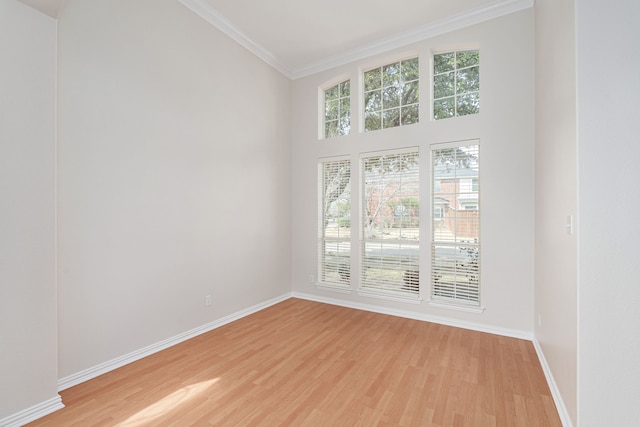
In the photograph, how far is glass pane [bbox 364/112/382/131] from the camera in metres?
4.23

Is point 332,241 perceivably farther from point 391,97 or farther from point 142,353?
point 142,353

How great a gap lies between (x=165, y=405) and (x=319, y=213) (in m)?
3.18

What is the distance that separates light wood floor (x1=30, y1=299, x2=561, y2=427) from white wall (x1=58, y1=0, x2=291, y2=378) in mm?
478

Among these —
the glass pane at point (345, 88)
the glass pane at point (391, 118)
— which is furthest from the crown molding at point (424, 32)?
the glass pane at point (391, 118)

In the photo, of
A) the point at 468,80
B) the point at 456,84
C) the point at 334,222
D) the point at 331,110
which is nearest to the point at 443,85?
the point at 456,84

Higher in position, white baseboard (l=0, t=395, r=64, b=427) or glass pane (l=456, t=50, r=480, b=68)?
glass pane (l=456, t=50, r=480, b=68)

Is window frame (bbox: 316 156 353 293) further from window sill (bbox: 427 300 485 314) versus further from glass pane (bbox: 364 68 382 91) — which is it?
window sill (bbox: 427 300 485 314)

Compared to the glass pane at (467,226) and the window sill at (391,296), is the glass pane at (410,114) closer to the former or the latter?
the glass pane at (467,226)

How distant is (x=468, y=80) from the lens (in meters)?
3.63

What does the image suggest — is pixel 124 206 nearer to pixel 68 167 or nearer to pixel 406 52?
pixel 68 167

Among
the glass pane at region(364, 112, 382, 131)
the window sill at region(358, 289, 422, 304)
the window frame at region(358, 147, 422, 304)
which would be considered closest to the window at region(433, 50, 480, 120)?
the window frame at region(358, 147, 422, 304)

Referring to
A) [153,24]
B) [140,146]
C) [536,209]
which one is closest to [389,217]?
[536,209]

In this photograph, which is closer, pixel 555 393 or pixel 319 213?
pixel 555 393

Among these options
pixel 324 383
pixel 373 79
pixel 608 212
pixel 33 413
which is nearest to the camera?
pixel 608 212
